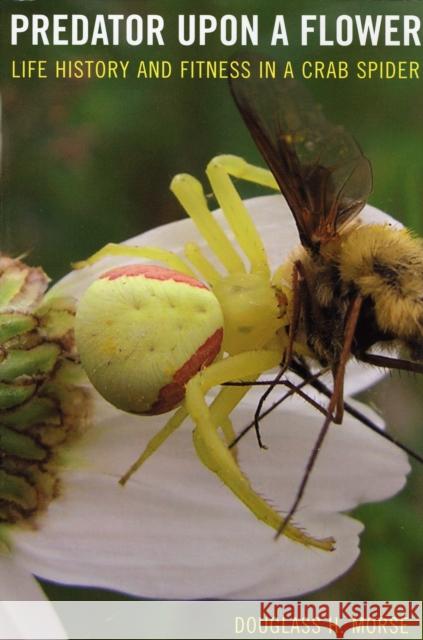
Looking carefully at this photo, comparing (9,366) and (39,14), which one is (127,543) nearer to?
(9,366)

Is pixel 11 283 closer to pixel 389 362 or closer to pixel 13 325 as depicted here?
pixel 13 325

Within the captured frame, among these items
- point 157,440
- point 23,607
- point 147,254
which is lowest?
point 23,607

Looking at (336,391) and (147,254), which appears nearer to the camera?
(336,391)

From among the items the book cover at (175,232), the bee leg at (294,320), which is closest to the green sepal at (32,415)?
the book cover at (175,232)

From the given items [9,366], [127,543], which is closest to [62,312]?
[9,366]

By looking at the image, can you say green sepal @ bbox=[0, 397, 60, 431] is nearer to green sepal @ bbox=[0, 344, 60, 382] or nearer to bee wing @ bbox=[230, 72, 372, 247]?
green sepal @ bbox=[0, 344, 60, 382]

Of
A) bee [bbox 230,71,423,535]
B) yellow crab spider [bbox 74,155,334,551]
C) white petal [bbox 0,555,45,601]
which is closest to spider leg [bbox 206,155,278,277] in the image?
yellow crab spider [bbox 74,155,334,551]

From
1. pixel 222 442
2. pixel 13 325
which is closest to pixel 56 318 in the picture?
pixel 13 325
